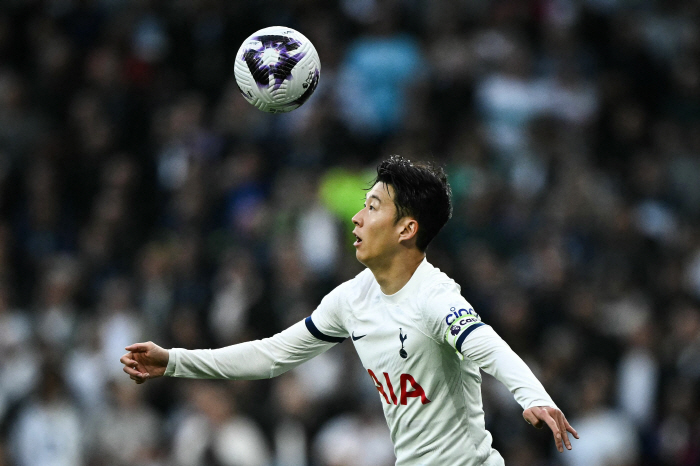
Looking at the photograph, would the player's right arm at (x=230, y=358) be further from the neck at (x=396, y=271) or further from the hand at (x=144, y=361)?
the neck at (x=396, y=271)

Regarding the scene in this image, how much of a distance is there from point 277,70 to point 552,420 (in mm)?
2679

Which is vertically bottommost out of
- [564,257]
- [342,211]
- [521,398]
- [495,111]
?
[521,398]

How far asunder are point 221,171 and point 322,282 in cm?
217

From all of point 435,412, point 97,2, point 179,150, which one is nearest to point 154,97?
point 179,150

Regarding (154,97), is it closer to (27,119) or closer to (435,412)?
(27,119)

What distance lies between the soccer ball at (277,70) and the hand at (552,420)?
249 cm

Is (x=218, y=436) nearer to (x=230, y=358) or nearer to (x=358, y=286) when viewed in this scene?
(x=230, y=358)

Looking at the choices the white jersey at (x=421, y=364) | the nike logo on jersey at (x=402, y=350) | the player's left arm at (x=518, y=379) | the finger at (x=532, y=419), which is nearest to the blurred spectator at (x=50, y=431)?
the white jersey at (x=421, y=364)

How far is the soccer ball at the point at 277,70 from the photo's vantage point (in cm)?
616

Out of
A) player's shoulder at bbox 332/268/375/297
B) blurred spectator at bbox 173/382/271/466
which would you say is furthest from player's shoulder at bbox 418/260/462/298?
blurred spectator at bbox 173/382/271/466

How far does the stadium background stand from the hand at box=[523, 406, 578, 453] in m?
4.90

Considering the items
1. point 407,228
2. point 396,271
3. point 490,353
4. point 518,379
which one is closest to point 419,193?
point 407,228

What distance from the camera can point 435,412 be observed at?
5.35 metres

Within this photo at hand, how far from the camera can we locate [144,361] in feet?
18.1
